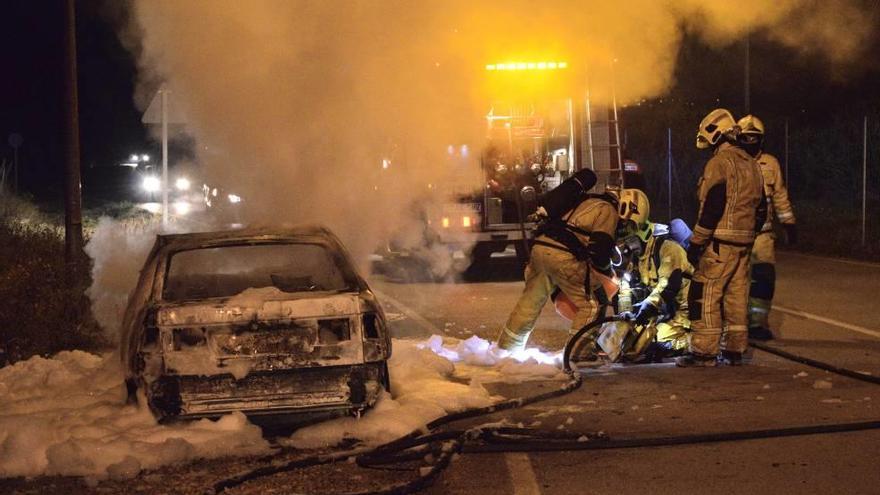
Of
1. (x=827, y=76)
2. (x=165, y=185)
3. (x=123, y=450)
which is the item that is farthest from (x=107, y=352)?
(x=827, y=76)

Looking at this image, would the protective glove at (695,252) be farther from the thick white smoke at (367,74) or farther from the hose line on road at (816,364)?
the thick white smoke at (367,74)

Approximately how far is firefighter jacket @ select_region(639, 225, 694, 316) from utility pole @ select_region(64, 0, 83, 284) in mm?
5378

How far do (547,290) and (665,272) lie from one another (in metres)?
0.92

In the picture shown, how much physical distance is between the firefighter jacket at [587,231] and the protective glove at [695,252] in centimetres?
58

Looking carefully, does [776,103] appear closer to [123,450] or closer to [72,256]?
[72,256]

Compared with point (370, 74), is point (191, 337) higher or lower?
lower

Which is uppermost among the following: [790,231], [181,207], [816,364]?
[181,207]

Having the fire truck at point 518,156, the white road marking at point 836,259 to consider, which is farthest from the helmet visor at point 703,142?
the white road marking at point 836,259

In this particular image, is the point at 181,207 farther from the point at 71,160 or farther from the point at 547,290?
the point at 547,290

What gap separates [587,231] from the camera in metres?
8.46

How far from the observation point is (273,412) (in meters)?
6.34

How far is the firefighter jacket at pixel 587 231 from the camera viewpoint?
331 inches

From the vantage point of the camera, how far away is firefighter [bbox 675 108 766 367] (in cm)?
823

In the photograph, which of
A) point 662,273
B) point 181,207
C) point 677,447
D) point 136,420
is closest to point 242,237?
point 136,420
